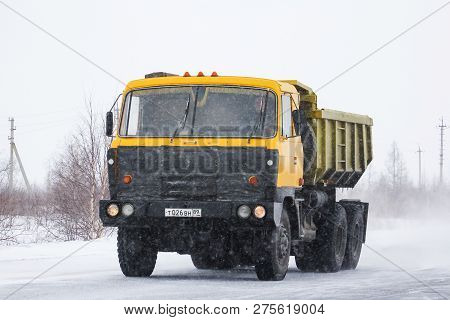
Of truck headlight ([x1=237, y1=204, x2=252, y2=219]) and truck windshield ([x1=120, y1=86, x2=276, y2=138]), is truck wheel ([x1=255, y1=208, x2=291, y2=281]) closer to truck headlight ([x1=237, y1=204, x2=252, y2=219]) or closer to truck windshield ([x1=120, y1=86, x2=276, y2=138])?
truck headlight ([x1=237, y1=204, x2=252, y2=219])

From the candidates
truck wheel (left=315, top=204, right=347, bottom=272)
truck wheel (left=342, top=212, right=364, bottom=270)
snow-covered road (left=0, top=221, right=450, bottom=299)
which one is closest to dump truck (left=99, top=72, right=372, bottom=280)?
snow-covered road (left=0, top=221, right=450, bottom=299)

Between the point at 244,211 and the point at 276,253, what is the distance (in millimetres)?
799

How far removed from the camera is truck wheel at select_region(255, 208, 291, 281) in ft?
42.9

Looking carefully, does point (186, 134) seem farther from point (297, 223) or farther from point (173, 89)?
point (297, 223)

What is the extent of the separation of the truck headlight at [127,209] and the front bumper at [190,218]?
1.5 inches

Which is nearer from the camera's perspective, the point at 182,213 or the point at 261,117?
the point at 182,213

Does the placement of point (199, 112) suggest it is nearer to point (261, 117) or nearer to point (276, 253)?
point (261, 117)

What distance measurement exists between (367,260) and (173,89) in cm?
869

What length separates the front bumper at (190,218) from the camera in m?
12.8

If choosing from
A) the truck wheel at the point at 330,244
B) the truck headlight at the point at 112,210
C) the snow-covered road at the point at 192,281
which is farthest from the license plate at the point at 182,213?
the truck wheel at the point at 330,244

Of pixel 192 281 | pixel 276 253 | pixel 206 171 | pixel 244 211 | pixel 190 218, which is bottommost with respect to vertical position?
pixel 192 281

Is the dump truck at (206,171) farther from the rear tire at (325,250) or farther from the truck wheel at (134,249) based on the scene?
the rear tire at (325,250)

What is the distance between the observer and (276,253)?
1315 cm

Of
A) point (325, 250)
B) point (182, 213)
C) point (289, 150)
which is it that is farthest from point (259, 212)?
point (325, 250)
